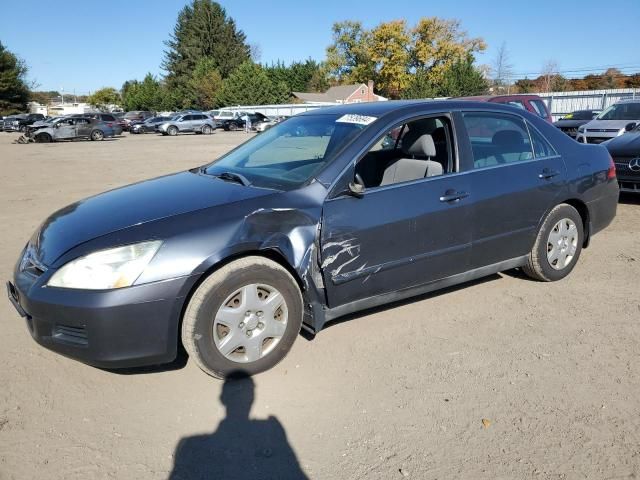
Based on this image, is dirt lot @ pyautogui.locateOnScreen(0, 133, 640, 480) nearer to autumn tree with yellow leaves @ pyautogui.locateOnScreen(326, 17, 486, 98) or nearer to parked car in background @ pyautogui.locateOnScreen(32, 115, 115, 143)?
parked car in background @ pyautogui.locateOnScreen(32, 115, 115, 143)

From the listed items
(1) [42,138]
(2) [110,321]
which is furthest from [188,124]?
(2) [110,321]

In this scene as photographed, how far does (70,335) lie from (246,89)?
69.6 meters

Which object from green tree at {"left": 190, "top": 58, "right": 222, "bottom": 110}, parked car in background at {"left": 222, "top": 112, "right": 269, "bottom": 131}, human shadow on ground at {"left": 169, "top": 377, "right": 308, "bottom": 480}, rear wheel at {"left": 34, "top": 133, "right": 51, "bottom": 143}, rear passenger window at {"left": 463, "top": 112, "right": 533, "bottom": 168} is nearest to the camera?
human shadow on ground at {"left": 169, "top": 377, "right": 308, "bottom": 480}

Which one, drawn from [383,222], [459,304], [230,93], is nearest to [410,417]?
[383,222]

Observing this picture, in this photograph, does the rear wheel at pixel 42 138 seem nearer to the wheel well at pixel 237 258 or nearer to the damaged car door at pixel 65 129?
the damaged car door at pixel 65 129

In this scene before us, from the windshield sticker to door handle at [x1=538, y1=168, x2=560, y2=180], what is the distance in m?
1.61

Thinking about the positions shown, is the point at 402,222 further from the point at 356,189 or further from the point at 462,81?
the point at 462,81

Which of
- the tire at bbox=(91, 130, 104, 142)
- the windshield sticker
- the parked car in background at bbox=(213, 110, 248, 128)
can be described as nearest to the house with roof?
the parked car in background at bbox=(213, 110, 248, 128)

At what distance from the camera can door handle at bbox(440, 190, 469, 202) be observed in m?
3.79

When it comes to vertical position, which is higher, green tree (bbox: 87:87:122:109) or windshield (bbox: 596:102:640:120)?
green tree (bbox: 87:87:122:109)

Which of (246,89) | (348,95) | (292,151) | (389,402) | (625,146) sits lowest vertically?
(389,402)

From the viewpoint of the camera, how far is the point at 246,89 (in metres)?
69.0

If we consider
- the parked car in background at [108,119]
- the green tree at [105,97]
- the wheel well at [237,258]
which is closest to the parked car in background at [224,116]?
the parked car in background at [108,119]

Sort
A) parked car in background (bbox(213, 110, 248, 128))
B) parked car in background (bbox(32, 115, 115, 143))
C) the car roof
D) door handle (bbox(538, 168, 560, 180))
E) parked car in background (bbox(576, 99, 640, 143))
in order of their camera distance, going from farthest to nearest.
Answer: parked car in background (bbox(213, 110, 248, 128)), parked car in background (bbox(32, 115, 115, 143)), parked car in background (bbox(576, 99, 640, 143)), door handle (bbox(538, 168, 560, 180)), the car roof
